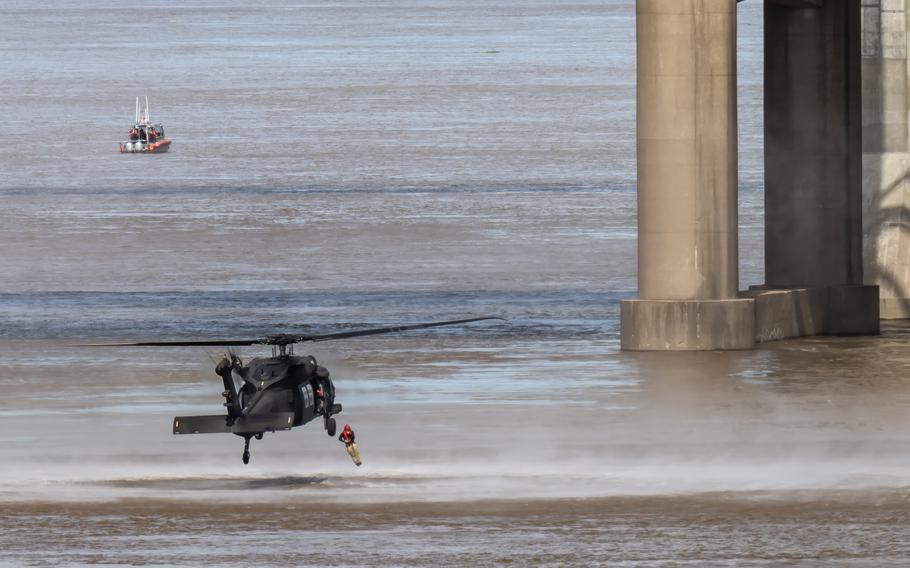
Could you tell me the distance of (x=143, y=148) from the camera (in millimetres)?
134000

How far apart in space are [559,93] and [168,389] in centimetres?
12676

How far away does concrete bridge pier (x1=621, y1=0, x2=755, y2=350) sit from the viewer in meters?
38.3

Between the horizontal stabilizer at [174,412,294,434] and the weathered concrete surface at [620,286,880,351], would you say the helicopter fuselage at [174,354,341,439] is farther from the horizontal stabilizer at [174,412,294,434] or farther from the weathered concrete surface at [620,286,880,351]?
the weathered concrete surface at [620,286,880,351]

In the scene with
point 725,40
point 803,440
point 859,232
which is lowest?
point 803,440

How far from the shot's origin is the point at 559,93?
162m

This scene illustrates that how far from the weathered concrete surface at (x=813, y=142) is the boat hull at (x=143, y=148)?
92.5 meters

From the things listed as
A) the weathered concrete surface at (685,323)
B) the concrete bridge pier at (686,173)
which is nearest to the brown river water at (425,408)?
the weathered concrete surface at (685,323)

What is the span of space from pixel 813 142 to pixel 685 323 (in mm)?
6208

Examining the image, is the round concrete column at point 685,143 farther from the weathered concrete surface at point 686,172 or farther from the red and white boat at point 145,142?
the red and white boat at point 145,142

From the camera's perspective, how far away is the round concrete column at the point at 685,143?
1506 inches

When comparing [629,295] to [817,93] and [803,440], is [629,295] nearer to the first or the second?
[817,93]

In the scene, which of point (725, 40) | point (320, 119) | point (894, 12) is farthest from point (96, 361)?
point (320, 119)

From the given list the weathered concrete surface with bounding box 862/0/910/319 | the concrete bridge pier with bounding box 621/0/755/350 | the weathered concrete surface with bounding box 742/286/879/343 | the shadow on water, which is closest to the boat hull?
the weathered concrete surface with bounding box 862/0/910/319

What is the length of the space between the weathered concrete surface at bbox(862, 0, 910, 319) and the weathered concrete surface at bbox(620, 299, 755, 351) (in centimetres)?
1033
